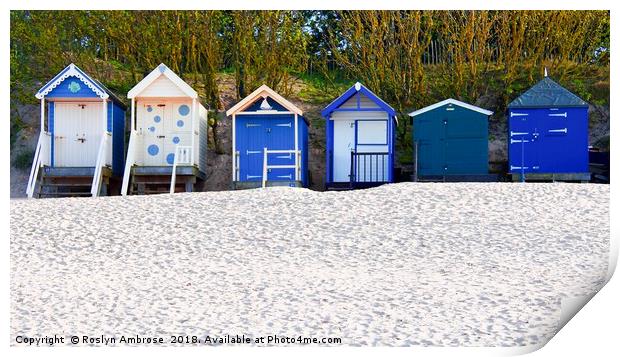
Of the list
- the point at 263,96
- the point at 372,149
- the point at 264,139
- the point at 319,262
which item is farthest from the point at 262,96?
the point at 319,262

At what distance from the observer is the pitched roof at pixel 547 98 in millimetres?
21672

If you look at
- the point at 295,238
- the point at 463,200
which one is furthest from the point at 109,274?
the point at 463,200

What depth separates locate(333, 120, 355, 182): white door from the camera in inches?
871

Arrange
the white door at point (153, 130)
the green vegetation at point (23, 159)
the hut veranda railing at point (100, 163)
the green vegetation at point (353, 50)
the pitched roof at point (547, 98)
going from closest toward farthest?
the hut veranda railing at point (100, 163) < the pitched roof at point (547, 98) < the white door at point (153, 130) < the green vegetation at point (23, 159) < the green vegetation at point (353, 50)

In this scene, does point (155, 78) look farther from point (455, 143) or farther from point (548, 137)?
point (548, 137)

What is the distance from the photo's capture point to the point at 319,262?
13445 millimetres

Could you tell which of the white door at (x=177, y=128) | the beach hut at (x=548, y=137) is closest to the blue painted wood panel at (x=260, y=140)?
the white door at (x=177, y=128)

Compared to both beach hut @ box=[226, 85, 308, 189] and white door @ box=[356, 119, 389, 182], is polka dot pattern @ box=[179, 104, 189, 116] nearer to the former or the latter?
beach hut @ box=[226, 85, 308, 189]

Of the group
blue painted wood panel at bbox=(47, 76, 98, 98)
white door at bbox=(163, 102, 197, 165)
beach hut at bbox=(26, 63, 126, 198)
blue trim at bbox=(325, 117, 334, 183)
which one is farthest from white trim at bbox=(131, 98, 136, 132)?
blue trim at bbox=(325, 117, 334, 183)

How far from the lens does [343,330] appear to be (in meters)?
10.5

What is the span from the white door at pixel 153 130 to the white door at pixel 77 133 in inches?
41.0

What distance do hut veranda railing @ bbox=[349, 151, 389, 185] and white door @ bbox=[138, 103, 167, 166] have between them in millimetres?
4508

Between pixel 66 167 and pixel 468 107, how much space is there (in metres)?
9.32

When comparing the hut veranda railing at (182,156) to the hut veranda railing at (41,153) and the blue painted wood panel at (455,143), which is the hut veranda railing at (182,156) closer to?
the hut veranda railing at (41,153)
